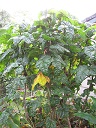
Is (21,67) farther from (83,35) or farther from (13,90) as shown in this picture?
(83,35)

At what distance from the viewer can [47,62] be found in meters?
1.25

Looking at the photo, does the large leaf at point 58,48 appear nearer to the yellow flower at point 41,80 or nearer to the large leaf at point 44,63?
the large leaf at point 44,63

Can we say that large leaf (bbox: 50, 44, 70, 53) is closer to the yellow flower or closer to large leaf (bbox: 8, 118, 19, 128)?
the yellow flower

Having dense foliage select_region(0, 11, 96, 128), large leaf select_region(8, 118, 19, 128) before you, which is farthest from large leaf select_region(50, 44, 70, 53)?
large leaf select_region(8, 118, 19, 128)

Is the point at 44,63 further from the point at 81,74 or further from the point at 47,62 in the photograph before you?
the point at 81,74

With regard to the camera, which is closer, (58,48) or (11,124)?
(58,48)

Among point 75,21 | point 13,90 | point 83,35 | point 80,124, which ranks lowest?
point 80,124

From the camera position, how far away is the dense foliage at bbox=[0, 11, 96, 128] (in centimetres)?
130

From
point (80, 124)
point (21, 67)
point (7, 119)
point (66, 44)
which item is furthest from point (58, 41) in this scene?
point (80, 124)

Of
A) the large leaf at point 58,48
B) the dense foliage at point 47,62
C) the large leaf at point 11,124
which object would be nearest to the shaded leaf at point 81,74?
the dense foliage at point 47,62

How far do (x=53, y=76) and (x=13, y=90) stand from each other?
0.30 meters

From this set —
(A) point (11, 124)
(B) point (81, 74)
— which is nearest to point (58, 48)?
(B) point (81, 74)

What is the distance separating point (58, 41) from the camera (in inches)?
54.9

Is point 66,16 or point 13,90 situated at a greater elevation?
point 66,16
